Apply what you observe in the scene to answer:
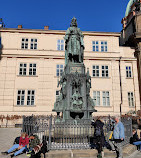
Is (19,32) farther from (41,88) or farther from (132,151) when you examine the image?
(132,151)

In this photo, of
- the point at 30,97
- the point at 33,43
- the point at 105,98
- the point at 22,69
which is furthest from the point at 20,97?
the point at 105,98

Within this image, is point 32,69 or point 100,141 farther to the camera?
point 32,69

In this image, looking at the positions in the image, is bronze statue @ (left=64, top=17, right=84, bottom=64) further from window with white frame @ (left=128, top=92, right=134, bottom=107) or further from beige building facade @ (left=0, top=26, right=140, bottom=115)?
window with white frame @ (left=128, top=92, right=134, bottom=107)

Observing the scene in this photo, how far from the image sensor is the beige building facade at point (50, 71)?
916 inches

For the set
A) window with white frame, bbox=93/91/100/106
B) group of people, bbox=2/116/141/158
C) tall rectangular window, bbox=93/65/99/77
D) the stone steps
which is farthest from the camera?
tall rectangular window, bbox=93/65/99/77

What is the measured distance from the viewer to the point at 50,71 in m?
24.5

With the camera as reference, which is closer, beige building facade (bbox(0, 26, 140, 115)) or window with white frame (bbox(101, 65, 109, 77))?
beige building facade (bbox(0, 26, 140, 115))

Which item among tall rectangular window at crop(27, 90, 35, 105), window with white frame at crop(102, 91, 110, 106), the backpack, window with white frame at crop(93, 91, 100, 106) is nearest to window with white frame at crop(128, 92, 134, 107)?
window with white frame at crop(102, 91, 110, 106)

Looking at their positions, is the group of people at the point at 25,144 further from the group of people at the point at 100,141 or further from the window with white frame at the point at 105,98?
the window with white frame at the point at 105,98

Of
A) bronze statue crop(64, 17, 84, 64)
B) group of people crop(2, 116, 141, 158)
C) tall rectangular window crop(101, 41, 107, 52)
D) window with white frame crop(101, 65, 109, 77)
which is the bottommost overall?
group of people crop(2, 116, 141, 158)

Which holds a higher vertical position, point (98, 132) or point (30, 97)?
point (30, 97)

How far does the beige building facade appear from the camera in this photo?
23.3m

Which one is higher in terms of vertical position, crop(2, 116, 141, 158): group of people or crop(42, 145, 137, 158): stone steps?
crop(2, 116, 141, 158): group of people

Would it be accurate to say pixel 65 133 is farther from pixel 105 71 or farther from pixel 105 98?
pixel 105 71
